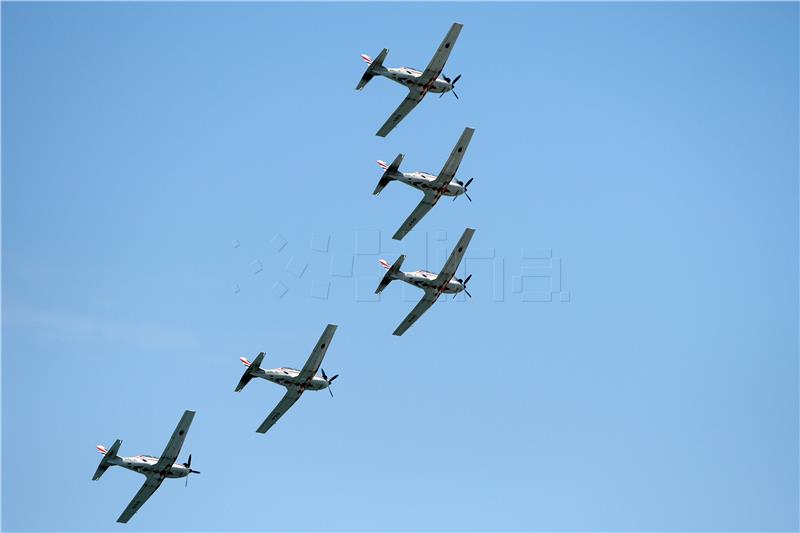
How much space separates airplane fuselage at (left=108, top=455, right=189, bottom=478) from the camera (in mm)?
120438

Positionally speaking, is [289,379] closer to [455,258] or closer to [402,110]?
[455,258]

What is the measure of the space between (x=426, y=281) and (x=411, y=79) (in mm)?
16064

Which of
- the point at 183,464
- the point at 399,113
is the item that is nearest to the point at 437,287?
the point at 399,113

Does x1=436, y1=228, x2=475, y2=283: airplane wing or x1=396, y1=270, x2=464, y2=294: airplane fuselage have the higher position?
x1=436, y1=228, x2=475, y2=283: airplane wing

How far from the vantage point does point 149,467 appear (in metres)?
121

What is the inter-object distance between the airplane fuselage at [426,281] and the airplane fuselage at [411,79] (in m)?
14.7

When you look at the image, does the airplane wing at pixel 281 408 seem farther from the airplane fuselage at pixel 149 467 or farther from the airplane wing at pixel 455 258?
the airplane wing at pixel 455 258

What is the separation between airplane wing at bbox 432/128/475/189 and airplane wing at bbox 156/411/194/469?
2682 centimetres

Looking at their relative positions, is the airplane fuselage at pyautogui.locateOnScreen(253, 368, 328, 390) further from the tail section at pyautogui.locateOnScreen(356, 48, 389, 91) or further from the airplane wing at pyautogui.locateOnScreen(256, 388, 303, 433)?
the tail section at pyautogui.locateOnScreen(356, 48, 389, 91)

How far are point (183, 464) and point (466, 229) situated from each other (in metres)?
29.3

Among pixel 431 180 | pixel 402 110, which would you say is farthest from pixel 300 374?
pixel 402 110

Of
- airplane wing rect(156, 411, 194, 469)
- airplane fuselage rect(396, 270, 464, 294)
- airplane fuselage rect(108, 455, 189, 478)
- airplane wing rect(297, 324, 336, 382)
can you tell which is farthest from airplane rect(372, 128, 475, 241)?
airplane fuselage rect(108, 455, 189, 478)

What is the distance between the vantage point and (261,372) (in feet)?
A: 389

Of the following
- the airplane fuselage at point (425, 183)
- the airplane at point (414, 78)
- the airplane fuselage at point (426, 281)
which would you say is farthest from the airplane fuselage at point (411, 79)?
the airplane fuselage at point (426, 281)
